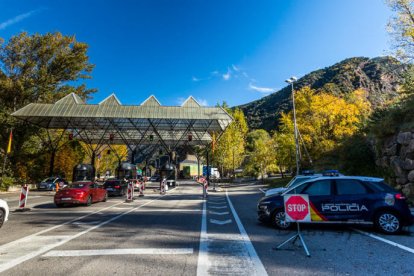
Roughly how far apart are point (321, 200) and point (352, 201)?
35.1 inches

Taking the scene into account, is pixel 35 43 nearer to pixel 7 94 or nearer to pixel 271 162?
pixel 7 94

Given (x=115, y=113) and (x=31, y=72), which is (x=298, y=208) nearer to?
(x=115, y=113)

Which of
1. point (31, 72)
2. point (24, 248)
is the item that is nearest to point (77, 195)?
point (24, 248)

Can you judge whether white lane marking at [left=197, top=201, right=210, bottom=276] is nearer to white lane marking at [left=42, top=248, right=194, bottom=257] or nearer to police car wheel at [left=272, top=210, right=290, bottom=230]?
white lane marking at [left=42, top=248, right=194, bottom=257]

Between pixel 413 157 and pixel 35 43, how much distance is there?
42.4 meters

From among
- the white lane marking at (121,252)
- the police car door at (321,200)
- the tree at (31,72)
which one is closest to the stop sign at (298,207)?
the police car door at (321,200)

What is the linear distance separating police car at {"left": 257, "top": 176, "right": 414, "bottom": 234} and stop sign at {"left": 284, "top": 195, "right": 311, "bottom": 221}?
1996 millimetres

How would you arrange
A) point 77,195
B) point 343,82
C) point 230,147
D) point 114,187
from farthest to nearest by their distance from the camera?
point 343,82 → point 230,147 → point 114,187 → point 77,195

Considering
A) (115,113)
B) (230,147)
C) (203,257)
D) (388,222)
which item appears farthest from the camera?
(230,147)

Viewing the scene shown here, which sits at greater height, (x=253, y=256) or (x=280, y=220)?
(x=280, y=220)

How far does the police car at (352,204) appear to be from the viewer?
313 inches

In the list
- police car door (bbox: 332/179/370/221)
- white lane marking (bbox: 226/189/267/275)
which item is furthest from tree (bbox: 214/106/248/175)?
white lane marking (bbox: 226/189/267/275)

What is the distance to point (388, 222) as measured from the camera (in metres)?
8.01

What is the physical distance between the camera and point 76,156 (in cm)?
4500
